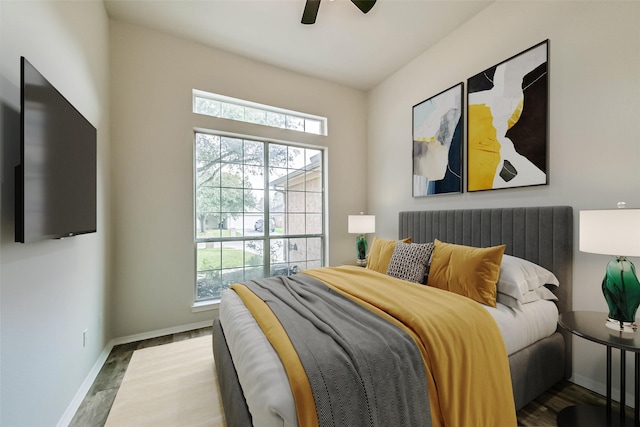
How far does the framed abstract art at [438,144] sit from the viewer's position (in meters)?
2.77

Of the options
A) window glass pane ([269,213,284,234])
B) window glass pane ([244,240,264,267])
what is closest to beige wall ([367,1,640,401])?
window glass pane ([269,213,284,234])

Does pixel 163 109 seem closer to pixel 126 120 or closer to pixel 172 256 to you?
pixel 126 120

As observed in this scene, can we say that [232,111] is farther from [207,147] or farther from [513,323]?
[513,323]

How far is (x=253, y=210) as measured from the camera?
3.42 m

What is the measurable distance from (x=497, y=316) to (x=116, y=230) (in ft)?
11.2

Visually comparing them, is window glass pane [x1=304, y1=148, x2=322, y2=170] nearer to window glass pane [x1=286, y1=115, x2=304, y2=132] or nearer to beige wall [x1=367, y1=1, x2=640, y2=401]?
window glass pane [x1=286, y1=115, x2=304, y2=132]

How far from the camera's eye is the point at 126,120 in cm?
268

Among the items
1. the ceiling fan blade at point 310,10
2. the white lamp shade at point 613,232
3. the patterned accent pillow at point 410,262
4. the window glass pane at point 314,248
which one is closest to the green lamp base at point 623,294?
the white lamp shade at point 613,232

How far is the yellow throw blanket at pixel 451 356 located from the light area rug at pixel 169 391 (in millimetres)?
768

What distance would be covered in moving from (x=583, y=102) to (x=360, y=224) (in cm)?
238

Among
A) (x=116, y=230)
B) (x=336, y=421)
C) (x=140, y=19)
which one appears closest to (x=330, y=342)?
(x=336, y=421)

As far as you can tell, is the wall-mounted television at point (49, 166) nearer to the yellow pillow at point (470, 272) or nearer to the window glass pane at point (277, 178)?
the window glass pane at point (277, 178)

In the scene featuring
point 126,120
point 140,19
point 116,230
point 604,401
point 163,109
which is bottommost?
point 604,401

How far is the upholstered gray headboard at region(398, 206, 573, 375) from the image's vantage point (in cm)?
195
